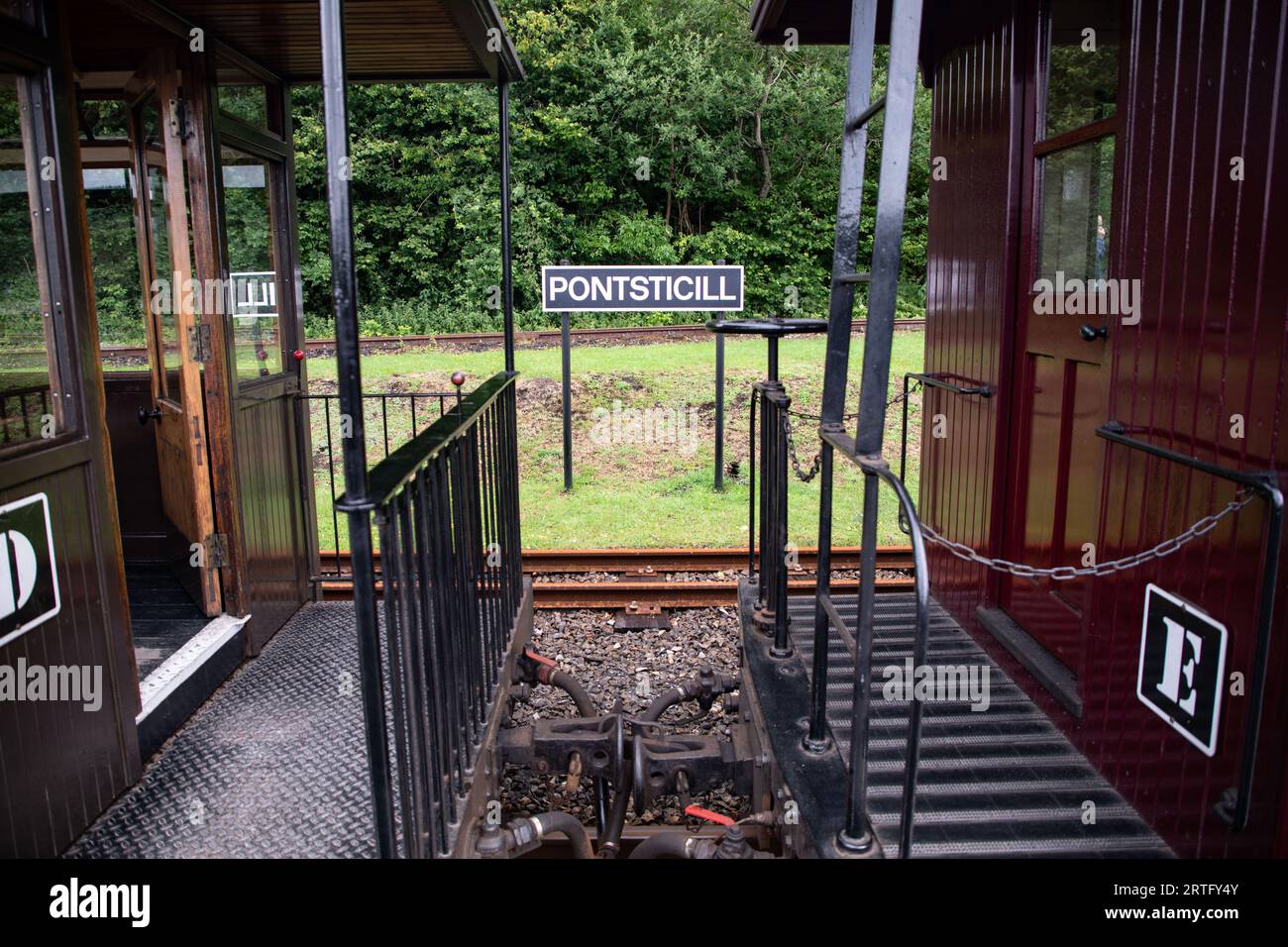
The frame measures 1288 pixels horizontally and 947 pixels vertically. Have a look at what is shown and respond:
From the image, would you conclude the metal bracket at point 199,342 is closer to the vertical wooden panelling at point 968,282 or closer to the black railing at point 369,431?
the vertical wooden panelling at point 968,282

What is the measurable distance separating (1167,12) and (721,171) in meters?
19.6

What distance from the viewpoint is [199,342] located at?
161 inches

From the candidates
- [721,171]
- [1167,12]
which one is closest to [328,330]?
[721,171]

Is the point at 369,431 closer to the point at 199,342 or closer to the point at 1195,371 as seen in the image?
the point at 199,342

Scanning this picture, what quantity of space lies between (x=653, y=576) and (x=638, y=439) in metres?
4.43

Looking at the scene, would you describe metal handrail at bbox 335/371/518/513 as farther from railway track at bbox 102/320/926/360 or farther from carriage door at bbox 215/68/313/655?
railway track at bbox 102/320/926/360

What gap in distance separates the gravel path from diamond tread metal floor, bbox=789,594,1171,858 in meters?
0.88

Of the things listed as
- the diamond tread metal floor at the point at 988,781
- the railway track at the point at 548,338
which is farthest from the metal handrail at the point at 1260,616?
the railway track at the point at 548,338

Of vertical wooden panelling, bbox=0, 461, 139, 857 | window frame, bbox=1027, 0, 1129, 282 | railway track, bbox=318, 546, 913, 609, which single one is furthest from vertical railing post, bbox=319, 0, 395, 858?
railway track, bbox=318, 546, 913, 609

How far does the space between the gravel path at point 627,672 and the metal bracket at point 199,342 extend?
229cm

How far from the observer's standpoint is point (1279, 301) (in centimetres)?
229

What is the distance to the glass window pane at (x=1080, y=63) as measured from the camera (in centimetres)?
330

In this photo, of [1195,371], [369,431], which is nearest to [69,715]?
[1195,371]

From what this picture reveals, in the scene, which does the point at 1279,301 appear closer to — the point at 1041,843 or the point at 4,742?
the point at 1041,843
